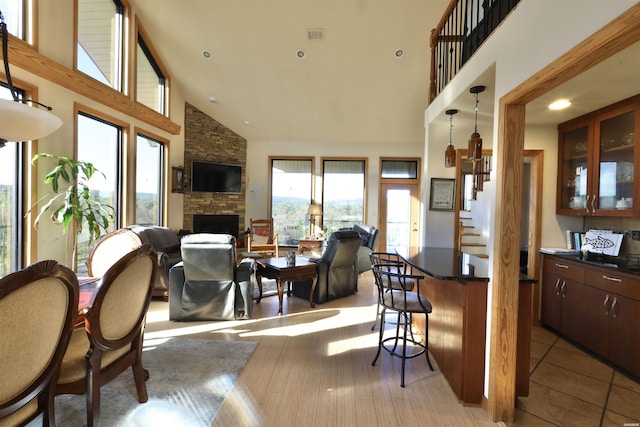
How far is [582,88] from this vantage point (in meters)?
2.47

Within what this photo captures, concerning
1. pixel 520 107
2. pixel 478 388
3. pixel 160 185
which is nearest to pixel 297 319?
pixel 478 388

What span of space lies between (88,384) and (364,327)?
2491 mm

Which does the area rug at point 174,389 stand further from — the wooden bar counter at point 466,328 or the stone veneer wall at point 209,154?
the stone veneer wall at point 209,154

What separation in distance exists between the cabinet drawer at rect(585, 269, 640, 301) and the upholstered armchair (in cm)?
246

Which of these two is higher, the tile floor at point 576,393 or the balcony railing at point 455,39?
the balcony railing at point 455,39

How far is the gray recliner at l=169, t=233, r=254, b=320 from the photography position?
10.8 feet

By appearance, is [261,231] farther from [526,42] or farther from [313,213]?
[526,42]

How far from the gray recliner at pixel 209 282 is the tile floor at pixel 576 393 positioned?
2690 mm

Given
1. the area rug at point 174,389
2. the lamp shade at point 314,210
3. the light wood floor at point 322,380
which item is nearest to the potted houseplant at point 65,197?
the light wood floor at point 322,380

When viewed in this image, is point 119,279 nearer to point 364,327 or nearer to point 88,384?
point 88,384

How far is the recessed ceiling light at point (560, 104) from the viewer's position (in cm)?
277

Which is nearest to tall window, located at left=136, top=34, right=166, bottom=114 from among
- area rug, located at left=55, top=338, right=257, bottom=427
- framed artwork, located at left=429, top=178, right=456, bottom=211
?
area rug, located at left=55, top=338, right=257, bottom=427

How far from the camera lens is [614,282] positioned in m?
2.54

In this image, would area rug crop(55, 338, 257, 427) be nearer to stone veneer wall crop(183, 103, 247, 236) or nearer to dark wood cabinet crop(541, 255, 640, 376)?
dark wood cabinet crop(541, 255, 640, 376)
